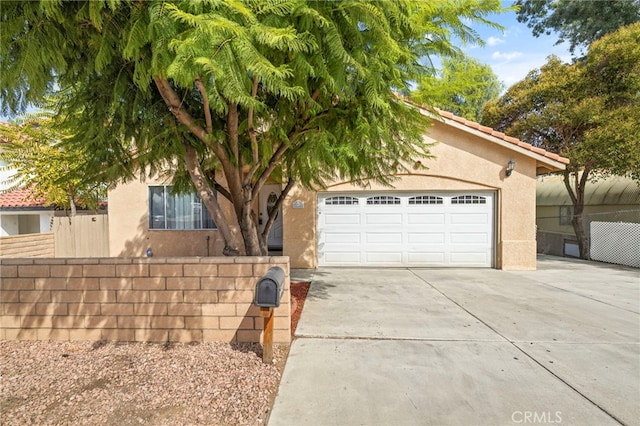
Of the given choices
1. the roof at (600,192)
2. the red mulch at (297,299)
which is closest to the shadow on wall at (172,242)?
the red mulch at (297,299)

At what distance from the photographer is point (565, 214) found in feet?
52.9

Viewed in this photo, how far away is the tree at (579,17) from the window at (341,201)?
11.9m

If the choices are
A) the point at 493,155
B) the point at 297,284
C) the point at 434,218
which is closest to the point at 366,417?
the point at 297,284

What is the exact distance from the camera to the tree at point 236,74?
2.50m

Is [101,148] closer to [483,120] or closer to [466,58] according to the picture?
[466,58]

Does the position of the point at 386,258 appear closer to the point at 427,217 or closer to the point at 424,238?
the point at 424,238

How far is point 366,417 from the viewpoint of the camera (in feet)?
9.01

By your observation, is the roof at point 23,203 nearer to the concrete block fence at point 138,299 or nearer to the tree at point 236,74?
the tree at point 236,74

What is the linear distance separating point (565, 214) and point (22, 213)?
26.1 meters

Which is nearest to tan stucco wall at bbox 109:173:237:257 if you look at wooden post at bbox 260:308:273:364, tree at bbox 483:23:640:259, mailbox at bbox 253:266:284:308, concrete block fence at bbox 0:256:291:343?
concrete block fence at bbox 0:256:291:343

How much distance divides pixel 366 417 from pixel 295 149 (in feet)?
12.7

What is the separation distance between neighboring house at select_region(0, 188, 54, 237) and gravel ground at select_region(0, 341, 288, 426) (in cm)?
1155

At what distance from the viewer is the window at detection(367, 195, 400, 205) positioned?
986cm

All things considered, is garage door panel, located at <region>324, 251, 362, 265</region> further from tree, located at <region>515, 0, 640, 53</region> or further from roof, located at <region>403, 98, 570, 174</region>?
tree, located at <region>515, 0, 640, 53</region>
